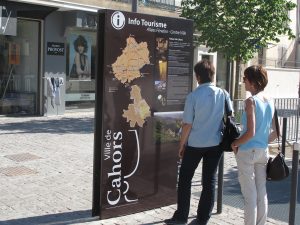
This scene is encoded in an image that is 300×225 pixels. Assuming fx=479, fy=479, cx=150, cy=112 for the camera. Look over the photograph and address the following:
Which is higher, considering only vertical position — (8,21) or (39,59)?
(8,21)

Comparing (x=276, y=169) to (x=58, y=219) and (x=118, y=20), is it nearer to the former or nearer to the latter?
(x=118, y=20)

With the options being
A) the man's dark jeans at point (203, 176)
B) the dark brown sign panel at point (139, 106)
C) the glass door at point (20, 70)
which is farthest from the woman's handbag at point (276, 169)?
the glass door at point (20, 70)

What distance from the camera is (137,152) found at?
18.3 ft

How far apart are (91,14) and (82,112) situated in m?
3.47

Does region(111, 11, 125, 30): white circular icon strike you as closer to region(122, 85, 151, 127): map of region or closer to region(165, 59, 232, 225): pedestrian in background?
region(122, 85, 151, 127): map of region

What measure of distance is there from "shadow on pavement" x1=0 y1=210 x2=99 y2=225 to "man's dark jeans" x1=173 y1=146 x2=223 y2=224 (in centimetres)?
101

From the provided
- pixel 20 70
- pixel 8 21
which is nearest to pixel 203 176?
pixel 8 21

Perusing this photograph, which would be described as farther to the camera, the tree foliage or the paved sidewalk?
the tree foliage

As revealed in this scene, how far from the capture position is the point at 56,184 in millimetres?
6996

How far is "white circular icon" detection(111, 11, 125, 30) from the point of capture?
5105 millimetres

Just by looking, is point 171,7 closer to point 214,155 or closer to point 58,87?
point 58,87

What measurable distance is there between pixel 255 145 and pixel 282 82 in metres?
25.5

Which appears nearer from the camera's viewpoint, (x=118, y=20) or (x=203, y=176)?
(x=118, y=20)

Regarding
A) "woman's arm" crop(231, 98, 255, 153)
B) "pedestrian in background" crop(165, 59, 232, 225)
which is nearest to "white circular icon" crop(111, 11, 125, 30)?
"pedestrian in background" crop(165, 59, 232, 225)
